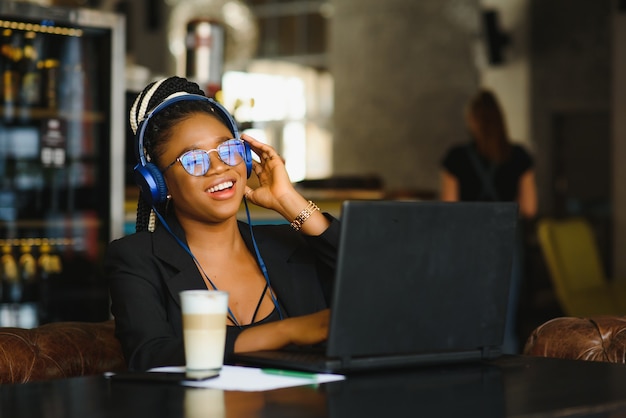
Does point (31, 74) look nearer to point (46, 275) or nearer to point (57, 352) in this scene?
point (46, 275)

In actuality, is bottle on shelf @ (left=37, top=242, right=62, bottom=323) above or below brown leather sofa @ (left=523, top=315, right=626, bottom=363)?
below

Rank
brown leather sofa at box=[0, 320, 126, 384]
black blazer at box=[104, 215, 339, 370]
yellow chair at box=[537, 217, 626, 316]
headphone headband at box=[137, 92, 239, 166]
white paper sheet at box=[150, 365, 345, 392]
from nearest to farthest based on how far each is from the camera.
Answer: white paper sheet at box=[150, 365, 345, 392] → black blazer at box=[104, 215, 339, 370] → brown leather sofa at box=[0, 320, 126, 384] → headphone headband at box=[137, 92, 239, 166] → yellow chair at box=[537, 217, 626, 316]

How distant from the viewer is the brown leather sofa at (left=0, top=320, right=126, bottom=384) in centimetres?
192

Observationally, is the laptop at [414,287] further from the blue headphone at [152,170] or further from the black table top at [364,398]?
the blue headphone at [152,170]

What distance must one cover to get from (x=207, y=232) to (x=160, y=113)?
0.27 metres

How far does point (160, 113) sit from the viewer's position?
207cm

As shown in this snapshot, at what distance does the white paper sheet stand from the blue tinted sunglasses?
55cm

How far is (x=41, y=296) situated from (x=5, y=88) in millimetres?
958

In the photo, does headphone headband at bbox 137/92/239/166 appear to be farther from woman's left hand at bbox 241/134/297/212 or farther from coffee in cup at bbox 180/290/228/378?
coffee in cup at bbox 180/290/228/378

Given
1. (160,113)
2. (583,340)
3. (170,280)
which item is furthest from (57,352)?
(583,340)

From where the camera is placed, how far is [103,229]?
444cm

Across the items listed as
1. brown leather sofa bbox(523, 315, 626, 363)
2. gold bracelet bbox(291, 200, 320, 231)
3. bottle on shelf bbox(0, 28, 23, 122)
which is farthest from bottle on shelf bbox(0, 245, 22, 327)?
brown leather sofa bbox(523, 315, 626, 363)

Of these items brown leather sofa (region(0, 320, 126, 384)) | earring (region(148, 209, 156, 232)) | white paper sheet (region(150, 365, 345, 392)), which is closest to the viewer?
white paper sheet (region(150, 365, 345, 392))

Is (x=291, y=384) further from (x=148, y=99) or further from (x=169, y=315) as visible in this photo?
(x=148, y=99)
